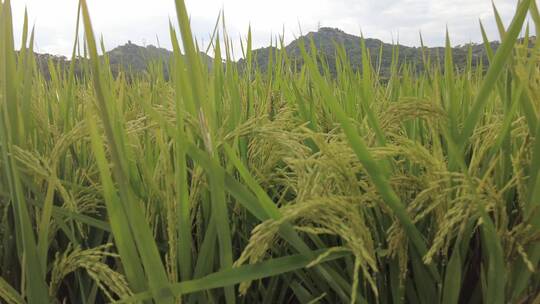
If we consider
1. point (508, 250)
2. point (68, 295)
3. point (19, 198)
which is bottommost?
point (68, 295)

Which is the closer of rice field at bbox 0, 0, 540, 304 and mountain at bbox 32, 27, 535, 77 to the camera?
rice field at bbox 0, 0, 540, 304

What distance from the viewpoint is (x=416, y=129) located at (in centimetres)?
109

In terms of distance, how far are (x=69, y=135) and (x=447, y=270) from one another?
0.63m

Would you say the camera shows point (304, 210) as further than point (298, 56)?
No

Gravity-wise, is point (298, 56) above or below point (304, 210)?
above

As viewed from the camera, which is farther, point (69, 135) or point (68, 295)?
point (68, 295)

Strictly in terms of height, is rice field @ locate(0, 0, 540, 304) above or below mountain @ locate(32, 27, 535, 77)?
below

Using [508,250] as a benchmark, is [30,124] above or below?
above

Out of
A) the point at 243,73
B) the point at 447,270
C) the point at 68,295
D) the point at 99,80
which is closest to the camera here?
the point at 99,80

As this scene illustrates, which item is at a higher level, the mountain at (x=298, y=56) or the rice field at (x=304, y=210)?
the mountain at (x=298, y=56)

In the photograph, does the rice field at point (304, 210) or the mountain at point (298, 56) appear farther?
the mountain at point (298, 56)

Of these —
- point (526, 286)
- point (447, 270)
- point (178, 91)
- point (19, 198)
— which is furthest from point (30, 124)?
point (526, 286)

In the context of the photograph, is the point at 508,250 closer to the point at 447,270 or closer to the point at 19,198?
the point at 447,270

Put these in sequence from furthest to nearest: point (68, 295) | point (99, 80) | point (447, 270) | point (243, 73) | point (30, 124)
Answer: point (243, 73)
point (30, 124)
point (68, 295)
point (447, 270)
point (99, 80)
